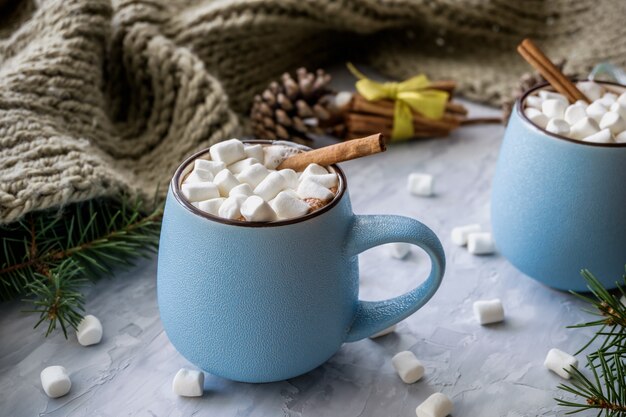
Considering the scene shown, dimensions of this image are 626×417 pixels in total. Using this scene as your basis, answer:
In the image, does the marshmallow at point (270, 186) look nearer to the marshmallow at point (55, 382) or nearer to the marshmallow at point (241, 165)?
the marshmallow at point (241, 165)

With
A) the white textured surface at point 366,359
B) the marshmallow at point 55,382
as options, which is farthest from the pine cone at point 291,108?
the marshmallow at point 55,382

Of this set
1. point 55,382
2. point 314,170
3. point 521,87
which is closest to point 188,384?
point 55,382

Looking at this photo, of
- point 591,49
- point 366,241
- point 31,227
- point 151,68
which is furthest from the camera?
point 591,49

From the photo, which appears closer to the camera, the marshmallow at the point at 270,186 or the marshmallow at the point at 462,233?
the marshmallow at the point at 270,186

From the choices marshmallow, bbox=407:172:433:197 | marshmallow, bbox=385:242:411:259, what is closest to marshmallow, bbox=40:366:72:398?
marshmallow, bbox=385:242:411:259

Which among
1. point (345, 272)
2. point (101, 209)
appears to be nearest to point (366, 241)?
point (345, 272)

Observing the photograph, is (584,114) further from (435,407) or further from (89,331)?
(89,331)

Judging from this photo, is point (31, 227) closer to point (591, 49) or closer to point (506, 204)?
point (506, 204)
